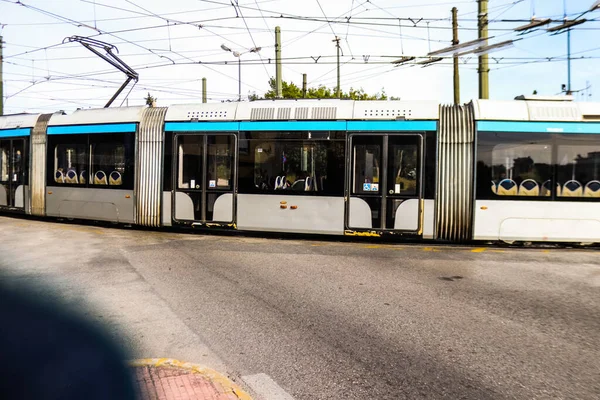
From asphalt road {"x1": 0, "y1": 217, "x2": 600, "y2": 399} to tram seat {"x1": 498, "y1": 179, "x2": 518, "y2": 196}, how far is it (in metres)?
1.24

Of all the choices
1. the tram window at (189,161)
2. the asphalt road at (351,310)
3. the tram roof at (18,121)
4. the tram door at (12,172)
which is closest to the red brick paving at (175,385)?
the asphalt road at (351,310)

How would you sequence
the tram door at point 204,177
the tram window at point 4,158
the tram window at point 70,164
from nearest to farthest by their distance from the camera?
the tram door at point 204,177 < the tram window at point 70,164 < the tram window at point 4,158

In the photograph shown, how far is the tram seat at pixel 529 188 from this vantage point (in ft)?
35.4

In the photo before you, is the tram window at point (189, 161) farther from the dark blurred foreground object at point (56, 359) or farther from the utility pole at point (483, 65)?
the utility pole at point (483, 65)

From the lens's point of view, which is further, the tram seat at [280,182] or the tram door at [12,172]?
the tram door at [12,172]

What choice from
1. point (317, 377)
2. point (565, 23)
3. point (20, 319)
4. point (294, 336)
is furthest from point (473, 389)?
point (565, 23)

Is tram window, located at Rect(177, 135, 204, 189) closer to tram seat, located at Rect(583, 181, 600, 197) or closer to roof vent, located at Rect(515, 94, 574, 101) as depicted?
roof vent, located at Rect(515, 94, 574, 101)

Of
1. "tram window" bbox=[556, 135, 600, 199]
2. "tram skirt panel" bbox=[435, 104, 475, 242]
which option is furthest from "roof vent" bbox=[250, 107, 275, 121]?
"tram window" bbox=[556, 135, 600, 199]

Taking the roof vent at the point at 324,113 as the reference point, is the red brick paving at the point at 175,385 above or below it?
below

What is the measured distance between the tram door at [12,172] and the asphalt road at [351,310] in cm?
510

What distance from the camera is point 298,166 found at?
38.8 ft

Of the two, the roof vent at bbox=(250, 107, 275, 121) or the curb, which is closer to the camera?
the curb

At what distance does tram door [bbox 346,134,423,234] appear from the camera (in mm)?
11188

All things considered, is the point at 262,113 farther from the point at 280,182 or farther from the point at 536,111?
the point at 536,111
